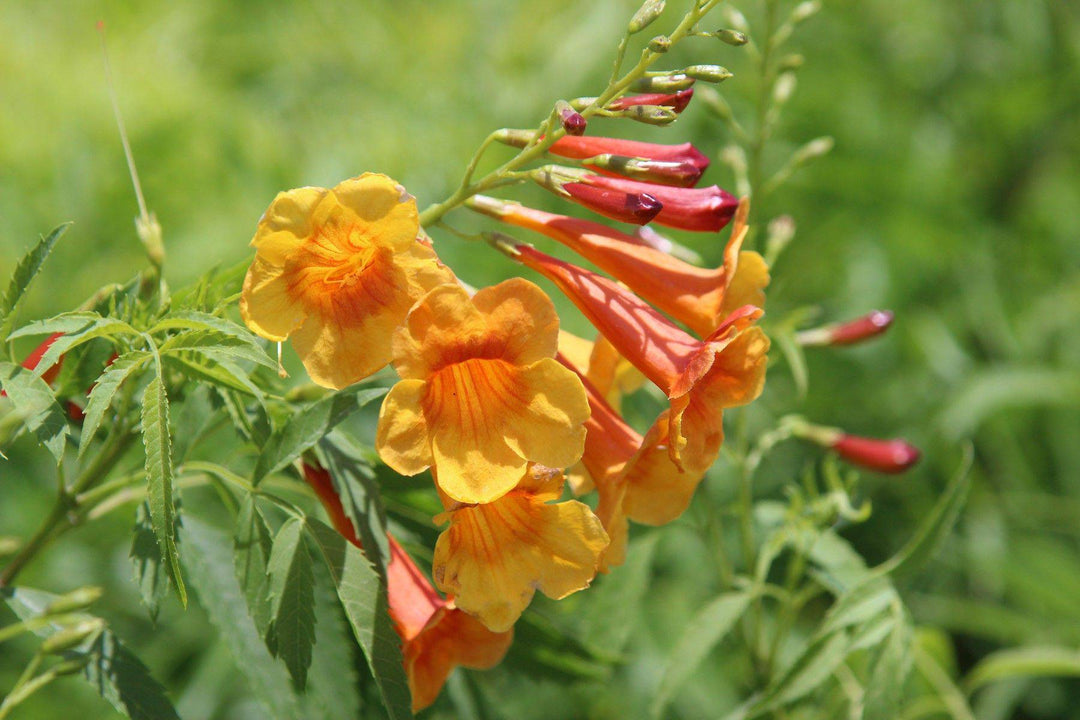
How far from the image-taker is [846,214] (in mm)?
4758

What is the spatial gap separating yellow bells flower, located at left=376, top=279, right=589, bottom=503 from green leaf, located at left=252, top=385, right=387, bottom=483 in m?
0.08

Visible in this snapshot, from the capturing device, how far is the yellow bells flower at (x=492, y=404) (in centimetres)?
164

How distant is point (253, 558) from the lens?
5.55ft

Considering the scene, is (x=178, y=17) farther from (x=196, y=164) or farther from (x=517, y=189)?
(x=517, y=189)

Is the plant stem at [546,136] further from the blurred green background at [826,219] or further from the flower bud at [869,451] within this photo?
the blurred green background at [826,219]

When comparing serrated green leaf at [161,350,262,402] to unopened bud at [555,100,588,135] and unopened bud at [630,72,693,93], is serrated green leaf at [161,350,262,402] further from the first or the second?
unopened bud at [630,72,693,93]

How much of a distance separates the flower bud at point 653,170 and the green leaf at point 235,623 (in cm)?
108

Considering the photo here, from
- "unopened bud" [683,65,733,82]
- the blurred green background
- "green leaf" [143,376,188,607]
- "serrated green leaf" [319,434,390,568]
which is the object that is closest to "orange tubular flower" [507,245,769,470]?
"unopened bud" [683,65,733,82]

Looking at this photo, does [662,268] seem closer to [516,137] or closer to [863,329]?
[516,137]

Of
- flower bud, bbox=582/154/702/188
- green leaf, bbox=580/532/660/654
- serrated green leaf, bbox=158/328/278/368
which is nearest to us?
serrated green leaf, bbox=158/328/278/368

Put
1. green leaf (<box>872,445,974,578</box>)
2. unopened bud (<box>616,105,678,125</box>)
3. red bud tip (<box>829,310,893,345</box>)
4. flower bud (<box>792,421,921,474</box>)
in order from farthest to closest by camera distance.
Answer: flower bud (<box>792,421,921,474</box>) → red bud tip (<box>829,310,893,345</box>) → green leaf (<box>872,445,974,578</box>) → unopened bud (<box>616,105,678,125</box>)

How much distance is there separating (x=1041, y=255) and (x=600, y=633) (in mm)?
3807

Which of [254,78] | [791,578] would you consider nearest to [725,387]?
[791,578]

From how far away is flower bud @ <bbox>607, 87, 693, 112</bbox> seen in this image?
1751 mm
